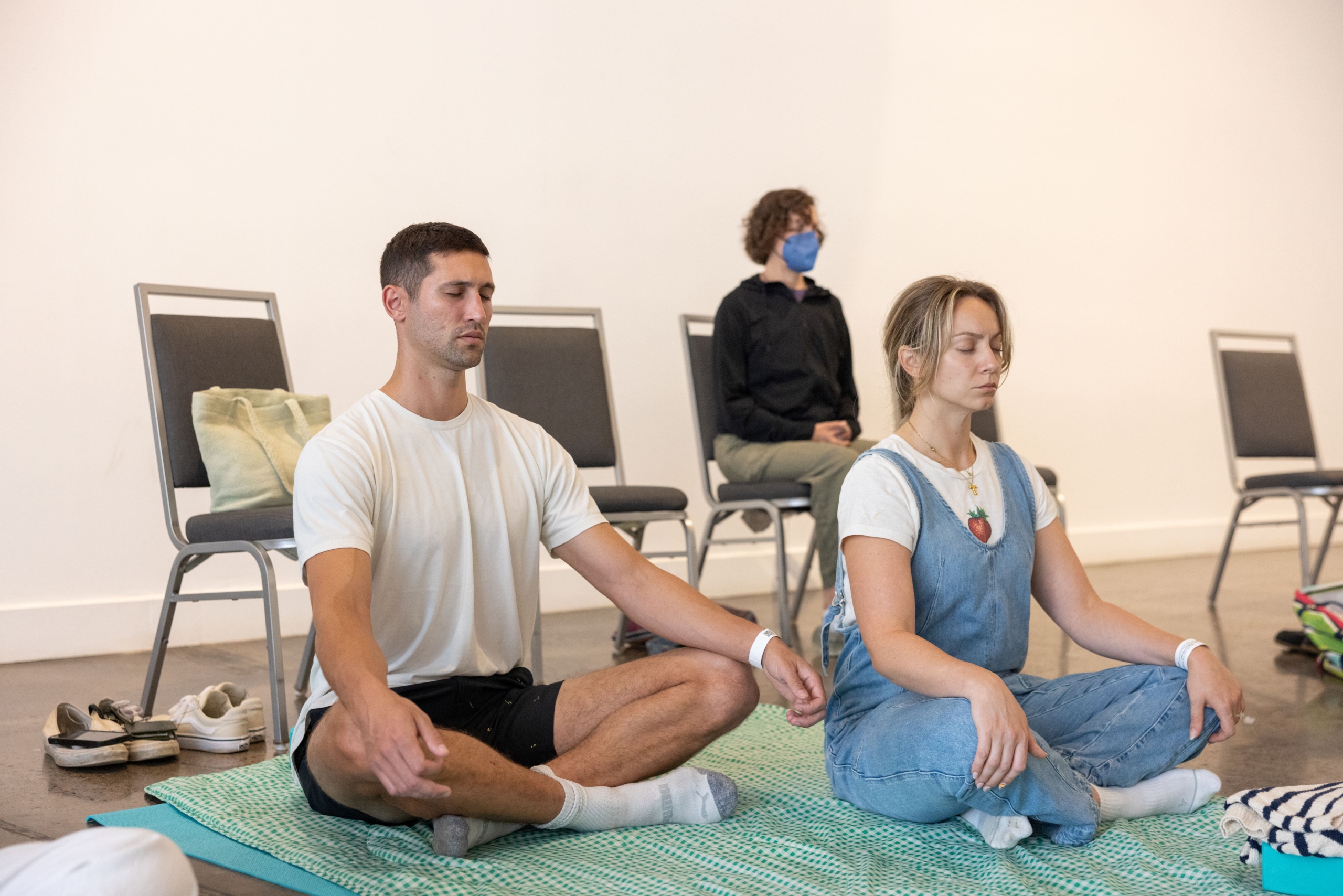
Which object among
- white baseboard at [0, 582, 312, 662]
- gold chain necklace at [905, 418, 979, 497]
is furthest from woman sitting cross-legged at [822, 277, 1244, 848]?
white baseboard at [0, 582, 312, 662]

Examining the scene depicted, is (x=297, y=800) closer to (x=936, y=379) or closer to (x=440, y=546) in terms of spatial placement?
(x=440, y=546)

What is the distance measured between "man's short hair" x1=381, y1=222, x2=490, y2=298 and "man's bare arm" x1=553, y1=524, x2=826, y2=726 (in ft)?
1.40

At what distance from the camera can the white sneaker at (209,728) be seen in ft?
6.63

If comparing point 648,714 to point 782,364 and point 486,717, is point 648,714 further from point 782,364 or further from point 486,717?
point 782,364

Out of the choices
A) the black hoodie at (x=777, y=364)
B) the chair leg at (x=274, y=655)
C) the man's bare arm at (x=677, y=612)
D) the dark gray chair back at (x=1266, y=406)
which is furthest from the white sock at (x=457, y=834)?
the dark gray chair back at (x=1266, y=406)

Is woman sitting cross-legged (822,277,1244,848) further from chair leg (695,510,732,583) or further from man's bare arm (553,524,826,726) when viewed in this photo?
chair leg (695,510,732,583)

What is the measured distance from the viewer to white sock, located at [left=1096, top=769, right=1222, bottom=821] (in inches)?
59.9

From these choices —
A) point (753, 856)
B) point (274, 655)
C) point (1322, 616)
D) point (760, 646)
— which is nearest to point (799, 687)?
point (760, 646)

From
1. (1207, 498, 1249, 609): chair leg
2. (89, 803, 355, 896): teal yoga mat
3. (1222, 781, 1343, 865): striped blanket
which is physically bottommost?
(1207, 498, 1249, 609): chair leg

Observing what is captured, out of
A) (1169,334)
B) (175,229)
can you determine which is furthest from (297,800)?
(1169,334)

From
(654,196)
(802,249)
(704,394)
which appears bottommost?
(704,394)

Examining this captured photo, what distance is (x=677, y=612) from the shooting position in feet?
5.19

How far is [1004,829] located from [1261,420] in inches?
118

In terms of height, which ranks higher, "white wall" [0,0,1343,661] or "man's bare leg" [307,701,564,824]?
"white wall" [0,0,1343,661]
